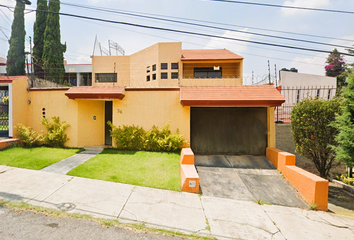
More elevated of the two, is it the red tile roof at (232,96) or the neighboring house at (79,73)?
the neighboring house at (79,73)

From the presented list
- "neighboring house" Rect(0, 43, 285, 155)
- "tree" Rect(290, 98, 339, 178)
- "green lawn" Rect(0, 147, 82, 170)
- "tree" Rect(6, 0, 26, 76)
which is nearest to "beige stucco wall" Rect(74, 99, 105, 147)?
"neighboring house" Rect(0, 43, 285, 155)

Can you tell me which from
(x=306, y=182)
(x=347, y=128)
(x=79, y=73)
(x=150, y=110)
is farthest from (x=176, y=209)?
(x=79, y=73)

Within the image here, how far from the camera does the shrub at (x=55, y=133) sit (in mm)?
8056

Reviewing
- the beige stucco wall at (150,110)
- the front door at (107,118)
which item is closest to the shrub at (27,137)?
the front door at (107,118)

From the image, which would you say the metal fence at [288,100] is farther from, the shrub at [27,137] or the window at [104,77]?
the window at [104,77]

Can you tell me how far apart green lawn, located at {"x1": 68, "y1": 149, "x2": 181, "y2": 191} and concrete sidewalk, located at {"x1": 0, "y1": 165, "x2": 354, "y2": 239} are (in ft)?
1.08

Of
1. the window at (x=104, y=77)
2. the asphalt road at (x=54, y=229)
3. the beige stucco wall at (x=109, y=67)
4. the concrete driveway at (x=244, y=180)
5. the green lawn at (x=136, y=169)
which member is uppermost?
the beige stucco wall at (x=109, y=67)

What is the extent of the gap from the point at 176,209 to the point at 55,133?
23.7ft

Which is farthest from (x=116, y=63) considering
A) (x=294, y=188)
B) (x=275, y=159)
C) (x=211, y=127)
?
(x=294, y=188)

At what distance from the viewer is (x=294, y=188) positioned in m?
5.75

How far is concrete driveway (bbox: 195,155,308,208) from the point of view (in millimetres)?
5180

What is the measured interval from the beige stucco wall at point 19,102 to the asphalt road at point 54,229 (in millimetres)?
6518

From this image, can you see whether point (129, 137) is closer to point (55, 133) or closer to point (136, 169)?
point (136, 169)

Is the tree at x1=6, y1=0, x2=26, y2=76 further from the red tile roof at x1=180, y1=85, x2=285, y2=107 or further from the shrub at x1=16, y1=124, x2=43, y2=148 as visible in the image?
the red tile roof at x1=180, y1=85, x2=285, y2=107
